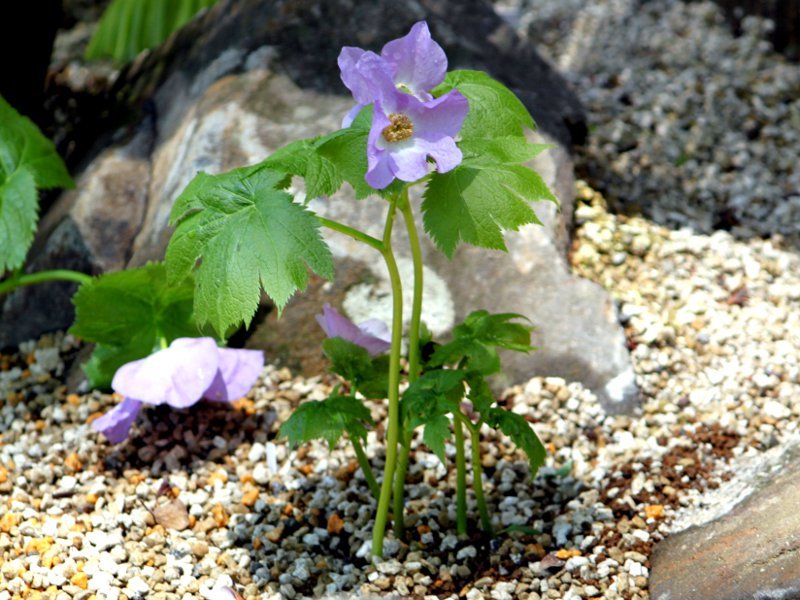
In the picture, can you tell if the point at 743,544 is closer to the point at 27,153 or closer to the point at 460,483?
the point at 460,483

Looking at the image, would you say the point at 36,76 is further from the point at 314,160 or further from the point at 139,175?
the point at 314,160

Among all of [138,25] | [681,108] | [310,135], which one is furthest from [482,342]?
[138,25]

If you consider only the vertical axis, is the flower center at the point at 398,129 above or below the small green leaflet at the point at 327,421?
above

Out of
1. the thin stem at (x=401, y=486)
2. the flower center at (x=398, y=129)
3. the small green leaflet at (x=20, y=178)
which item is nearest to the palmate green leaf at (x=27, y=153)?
the small green leaflet at (x=20, y=178)

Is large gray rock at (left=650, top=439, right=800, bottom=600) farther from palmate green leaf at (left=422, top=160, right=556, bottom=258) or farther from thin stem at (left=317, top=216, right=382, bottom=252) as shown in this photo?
thin stem at (left=317, top=216, right=382, bottom=252)

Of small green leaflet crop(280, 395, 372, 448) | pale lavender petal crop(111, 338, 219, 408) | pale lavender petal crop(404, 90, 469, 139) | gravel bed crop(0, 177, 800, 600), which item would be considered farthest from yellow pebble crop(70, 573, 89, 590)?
pale lavender petal crop(404, 90, 469, 139)

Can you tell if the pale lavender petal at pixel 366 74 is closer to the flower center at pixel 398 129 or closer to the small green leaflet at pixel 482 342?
the flower center at pixel 398 129
